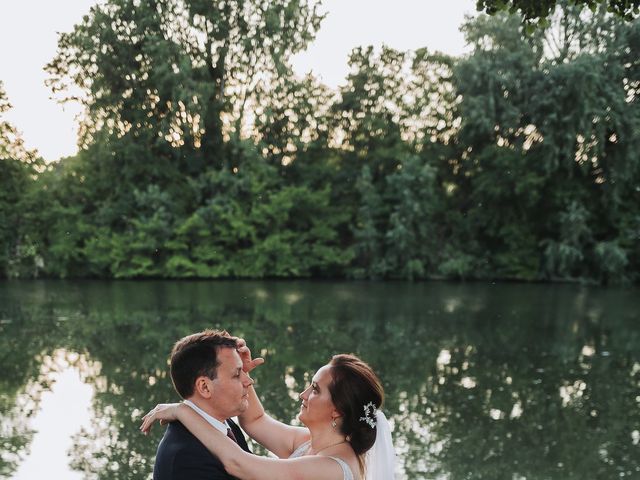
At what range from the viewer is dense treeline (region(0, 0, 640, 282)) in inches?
1207

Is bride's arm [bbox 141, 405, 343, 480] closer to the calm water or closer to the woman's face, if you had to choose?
the woman's face

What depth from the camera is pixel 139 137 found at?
113 feet

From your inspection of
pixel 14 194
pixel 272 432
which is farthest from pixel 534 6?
pixel 14 194

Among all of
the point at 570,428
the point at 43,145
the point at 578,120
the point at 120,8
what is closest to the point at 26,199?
the point at 43,145

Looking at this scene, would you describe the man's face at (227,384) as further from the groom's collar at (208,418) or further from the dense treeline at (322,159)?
the dense treeline at (322,159)

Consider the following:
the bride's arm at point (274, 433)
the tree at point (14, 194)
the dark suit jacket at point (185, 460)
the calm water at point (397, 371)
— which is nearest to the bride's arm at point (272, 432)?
the bride's arm at point (274, 433)

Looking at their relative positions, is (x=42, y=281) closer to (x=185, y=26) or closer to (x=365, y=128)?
(x=185, y=26)

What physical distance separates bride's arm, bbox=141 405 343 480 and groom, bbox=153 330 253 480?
Result: 0.03 m

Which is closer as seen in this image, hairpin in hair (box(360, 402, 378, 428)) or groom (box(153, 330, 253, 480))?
groom (box(153, 330, 253, 480))

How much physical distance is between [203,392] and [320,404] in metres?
0.44

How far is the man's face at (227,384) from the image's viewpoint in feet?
9.34

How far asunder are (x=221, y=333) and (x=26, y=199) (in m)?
33.4

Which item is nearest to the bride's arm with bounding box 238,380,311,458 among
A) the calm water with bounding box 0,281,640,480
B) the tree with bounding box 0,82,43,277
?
the calm water with bounding box 0,281,640,480

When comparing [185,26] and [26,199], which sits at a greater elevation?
[185,26]
